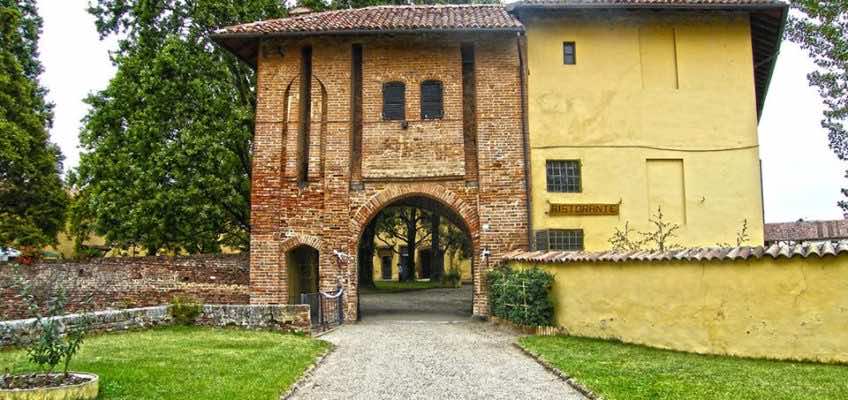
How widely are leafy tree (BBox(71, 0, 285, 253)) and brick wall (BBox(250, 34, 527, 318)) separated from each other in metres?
3.29

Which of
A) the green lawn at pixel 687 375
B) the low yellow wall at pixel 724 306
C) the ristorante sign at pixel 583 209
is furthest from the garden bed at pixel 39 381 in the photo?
the ristorante sign at pixel 583 209

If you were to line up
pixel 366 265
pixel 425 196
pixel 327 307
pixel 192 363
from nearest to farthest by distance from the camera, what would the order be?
1. pixel 192 363
2. pixel 327 307
3. pixel 425 196
4. pixel 366 265

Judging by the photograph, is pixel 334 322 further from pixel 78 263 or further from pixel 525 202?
pixel 78 263

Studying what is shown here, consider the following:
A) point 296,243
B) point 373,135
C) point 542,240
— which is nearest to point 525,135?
point 542,240

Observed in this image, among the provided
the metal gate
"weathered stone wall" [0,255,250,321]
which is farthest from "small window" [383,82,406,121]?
"weathered stone wall" [0,255,250,321]

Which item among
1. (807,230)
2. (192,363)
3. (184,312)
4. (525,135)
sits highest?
(525,135)

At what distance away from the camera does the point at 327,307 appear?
16156mm

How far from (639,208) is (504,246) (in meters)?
3.64

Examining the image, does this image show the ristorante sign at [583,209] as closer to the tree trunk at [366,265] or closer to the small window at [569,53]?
the small window at [569,53]

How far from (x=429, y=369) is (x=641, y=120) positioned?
10.7 meters

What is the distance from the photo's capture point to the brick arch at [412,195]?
16875 mm

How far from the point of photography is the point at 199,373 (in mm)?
8375

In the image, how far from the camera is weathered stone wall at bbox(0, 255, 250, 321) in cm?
1759

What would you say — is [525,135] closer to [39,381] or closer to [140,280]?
[140,280]
